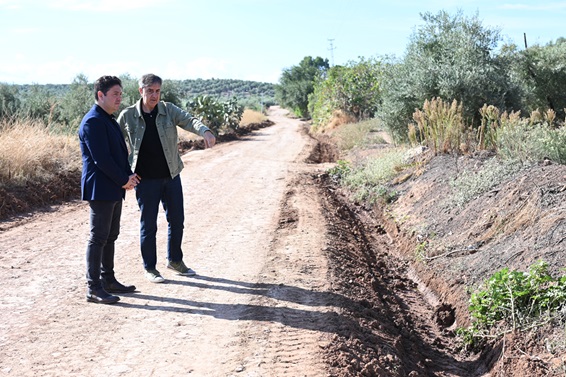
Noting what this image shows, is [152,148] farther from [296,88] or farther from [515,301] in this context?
[296,88]

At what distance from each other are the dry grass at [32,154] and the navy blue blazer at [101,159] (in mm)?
6865

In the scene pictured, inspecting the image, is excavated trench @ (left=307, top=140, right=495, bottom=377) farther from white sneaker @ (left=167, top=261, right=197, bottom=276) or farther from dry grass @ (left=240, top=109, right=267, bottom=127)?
dry grass @ (left=240, top=109, right=267, bottom=127)

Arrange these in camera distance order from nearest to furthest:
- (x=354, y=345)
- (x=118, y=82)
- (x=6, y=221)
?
(x=354, y=345)
(x=118, y=82)
(x=6, y=221)

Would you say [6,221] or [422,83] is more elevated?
[422,83]

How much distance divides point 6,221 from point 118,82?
5.60 meters

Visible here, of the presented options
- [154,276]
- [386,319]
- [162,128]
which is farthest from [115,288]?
[386,319]

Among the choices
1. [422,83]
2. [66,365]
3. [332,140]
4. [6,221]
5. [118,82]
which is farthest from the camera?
[332,140]

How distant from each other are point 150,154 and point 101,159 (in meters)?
0.79

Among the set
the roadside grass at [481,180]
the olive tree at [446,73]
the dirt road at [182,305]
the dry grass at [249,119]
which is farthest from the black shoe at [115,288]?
the dry grass at [249,119]

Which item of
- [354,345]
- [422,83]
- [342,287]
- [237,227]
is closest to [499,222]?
[342,287]

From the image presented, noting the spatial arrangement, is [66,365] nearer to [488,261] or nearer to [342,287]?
[342,287]

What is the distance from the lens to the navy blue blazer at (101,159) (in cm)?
607

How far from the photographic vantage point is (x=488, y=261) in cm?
707

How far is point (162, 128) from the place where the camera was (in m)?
6.78
